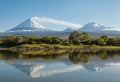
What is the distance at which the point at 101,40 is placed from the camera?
2847 inches

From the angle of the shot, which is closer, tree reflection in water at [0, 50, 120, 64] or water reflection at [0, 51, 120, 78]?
water reflection at [0, 51, 120, 78]

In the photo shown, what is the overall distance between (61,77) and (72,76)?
912 mm

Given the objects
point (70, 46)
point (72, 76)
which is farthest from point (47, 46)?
point (72, 76)

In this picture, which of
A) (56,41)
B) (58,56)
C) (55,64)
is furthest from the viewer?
(56,41)

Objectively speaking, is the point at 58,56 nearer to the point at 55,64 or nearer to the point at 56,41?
the point at 55,64

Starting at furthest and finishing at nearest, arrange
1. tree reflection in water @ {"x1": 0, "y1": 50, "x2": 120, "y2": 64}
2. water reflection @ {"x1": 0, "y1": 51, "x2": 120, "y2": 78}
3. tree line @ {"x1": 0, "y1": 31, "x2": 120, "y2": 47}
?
tree line @ {"x1": 0, "y1": 31, "x2": 120, "y2": 47} < tree reflection in water @ {"x1": 0, "y1": 50, "x2": 120, "y2": 64} < water reflection @ {"x1": 0, "y1": 51, "x2": 120, "y2": 78}

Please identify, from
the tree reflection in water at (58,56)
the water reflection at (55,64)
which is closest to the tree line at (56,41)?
the tree reflection in water at (58,56)

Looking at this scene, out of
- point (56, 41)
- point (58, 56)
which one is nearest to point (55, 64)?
point (58, 56)

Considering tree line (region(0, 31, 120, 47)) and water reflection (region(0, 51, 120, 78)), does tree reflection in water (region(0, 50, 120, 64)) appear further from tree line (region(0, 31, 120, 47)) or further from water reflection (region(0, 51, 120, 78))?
tree line (region(0, 31, 120, 47))

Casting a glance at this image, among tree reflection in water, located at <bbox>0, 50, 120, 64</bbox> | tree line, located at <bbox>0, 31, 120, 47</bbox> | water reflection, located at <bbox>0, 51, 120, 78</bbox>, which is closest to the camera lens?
water reflection, located at <bbox>0, 51, 120, 78</bbox>

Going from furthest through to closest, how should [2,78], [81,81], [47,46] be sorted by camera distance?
1. [47,46]
2. [2,78]
3. [81,81]

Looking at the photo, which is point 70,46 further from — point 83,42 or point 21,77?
point 21,77

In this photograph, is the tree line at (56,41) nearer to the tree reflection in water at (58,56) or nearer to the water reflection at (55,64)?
the tree reflection in water at (58,56)

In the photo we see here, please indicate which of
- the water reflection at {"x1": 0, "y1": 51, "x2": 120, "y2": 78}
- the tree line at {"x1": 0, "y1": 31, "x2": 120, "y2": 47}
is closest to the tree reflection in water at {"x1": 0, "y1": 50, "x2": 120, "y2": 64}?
the water reflection at {"x1": 0, "y1": 51, "x2": 120, "y2": 78}
